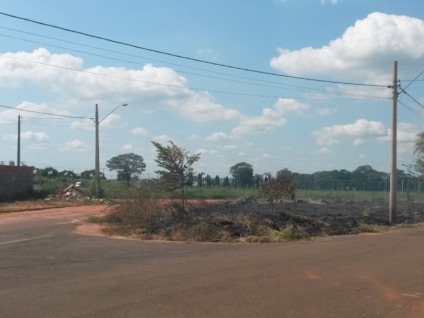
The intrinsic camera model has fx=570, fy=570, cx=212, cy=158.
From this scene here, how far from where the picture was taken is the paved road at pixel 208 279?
28.3ft

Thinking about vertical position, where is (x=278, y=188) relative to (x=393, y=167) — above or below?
below

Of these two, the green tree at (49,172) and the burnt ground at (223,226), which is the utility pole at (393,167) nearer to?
the burnt ground at (223,226)

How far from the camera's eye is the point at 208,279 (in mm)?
11172

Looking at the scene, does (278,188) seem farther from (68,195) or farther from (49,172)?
(49,172)

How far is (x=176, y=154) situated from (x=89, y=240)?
10.6 m

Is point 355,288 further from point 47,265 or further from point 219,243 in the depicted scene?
point 219,243

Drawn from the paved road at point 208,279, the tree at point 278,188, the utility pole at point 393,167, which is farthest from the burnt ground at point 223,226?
the utility pole at point 393,167

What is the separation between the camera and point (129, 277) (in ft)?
37.2

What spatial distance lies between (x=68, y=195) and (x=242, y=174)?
4972 centimetres

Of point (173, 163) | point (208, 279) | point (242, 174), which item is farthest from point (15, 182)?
point (242, 174)

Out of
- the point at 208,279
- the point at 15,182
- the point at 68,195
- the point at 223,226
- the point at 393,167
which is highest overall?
the point at 393,167

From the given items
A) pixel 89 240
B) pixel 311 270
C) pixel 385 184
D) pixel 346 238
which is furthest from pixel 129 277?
pixel 385 184

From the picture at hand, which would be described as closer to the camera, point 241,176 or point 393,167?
point 393,167

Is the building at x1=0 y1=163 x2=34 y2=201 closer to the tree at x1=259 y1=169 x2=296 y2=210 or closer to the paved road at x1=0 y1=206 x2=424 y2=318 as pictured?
the tree at x1=259 y1=169 x2=296 y2=210
